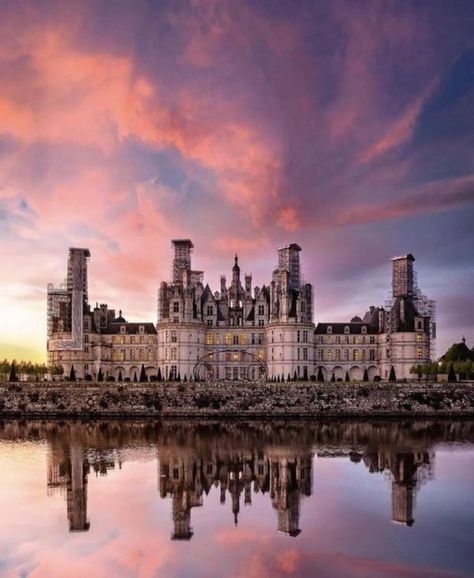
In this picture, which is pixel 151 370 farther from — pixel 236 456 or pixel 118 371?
pixel 236 456

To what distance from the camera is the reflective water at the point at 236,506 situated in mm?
20547

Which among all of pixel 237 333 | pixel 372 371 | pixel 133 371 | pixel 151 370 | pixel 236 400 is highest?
pixel 237 333

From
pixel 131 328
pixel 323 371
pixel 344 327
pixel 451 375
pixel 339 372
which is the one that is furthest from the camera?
pixel 131 328

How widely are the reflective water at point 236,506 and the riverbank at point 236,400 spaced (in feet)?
51.9

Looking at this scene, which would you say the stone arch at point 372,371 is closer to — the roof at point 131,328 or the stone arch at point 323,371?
the stone arch at point 323,371

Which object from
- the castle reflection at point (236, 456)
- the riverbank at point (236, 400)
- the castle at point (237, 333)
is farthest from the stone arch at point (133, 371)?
the castle reflection at point (236, 456)

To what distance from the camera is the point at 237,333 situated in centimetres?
8375

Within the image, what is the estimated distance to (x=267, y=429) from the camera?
1998 inches

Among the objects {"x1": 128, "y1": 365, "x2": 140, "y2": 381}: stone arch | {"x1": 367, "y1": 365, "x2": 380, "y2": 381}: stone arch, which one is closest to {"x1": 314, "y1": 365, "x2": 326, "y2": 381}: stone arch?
{"x1": 367, "y1": 365, "x2": 380, "y2": 381}: stone arch

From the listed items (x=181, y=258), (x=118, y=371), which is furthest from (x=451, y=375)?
(x=118, y=371)

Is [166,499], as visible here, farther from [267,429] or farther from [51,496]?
[267,429]

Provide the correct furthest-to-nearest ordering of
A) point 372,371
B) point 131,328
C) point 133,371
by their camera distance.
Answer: point 131,328 < point 133,371 < point 372,371

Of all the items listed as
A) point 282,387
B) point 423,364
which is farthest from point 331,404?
point 423,364

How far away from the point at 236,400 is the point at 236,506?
3599 centimetres
